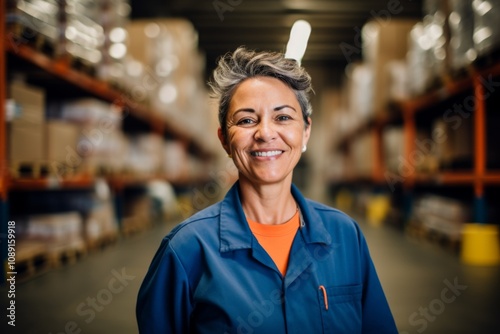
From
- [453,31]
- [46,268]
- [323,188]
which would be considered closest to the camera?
[46,268]

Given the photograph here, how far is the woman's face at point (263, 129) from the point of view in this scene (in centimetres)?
156

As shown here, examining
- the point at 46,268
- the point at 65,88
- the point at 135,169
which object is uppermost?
the point at 65,88

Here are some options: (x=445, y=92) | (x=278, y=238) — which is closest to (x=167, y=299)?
(x=278, y=238)

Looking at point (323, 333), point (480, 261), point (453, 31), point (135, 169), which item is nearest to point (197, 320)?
point (323, 333)

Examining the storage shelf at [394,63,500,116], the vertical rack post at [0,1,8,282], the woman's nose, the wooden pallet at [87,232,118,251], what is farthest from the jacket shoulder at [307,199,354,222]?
the wooden pallet at [87,232,118,251]

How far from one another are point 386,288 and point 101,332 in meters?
2.17

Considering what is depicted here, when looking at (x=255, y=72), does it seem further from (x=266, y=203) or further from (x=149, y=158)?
(x=149, y=158)

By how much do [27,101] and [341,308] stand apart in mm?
3409

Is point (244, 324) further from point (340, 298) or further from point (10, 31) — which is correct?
point (10, 31)

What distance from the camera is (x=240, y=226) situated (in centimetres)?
148

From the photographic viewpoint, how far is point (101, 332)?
2.62m

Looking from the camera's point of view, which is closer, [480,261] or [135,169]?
[480,261]

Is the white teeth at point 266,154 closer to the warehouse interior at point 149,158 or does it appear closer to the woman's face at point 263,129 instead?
the woman's face at point 263,129

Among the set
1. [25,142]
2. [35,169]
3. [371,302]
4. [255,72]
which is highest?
[255,72]
